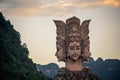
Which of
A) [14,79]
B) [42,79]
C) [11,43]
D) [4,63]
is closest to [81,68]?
[14,79]

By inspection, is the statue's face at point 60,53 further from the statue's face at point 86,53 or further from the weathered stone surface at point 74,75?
the statue's face at point 86,53

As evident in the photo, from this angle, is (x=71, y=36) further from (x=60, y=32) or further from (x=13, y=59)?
(x=13, y=59)

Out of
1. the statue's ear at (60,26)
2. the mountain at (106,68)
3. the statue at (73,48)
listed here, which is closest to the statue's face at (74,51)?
the statue at (73,48)

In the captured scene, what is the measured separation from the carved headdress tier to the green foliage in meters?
24.1

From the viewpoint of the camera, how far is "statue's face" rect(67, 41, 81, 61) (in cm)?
1285

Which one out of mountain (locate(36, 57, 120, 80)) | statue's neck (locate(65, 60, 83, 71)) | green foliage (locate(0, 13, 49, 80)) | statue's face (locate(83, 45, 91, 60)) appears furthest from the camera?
mountain (locate(36, 57, 120, 80))

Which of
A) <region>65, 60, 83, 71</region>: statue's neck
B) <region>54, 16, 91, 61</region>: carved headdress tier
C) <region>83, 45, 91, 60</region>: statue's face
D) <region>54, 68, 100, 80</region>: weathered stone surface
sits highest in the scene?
<region>54, 16, 91, 61</region>: carved headdress tier

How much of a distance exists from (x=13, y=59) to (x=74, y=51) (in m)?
30.5

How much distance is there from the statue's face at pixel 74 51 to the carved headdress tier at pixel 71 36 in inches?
2.6

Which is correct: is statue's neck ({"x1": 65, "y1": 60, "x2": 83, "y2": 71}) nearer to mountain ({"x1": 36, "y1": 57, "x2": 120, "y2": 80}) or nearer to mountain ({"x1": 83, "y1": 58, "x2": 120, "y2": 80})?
mountain ({"x1": 36, "y1": 57, "x2": 120, "y2": 80})

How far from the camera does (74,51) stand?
12906 mm

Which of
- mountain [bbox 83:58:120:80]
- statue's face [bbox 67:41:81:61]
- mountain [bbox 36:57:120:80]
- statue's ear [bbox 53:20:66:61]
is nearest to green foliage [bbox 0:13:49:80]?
mountain [bbox 36:57:120:80]

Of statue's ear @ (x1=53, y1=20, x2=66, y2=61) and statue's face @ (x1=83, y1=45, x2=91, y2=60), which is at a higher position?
statue's ear @ (x1=53, y1=20, x2=66, y2=61)

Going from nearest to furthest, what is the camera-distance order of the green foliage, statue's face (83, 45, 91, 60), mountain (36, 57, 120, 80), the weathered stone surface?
the weathered stone surface
statue's face (83, 45, 91, 60)
the green foliage
mountain (36, 57, 120, 80)
